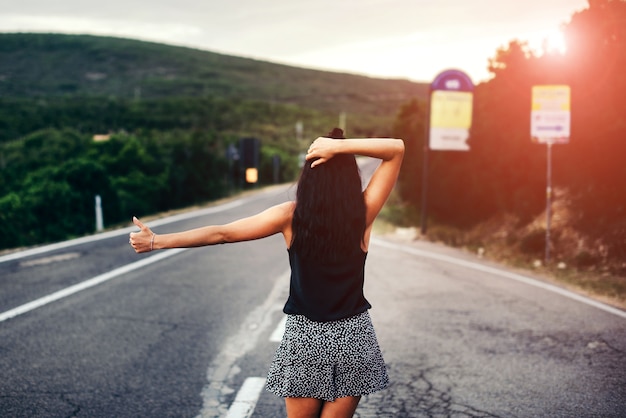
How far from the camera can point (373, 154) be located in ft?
8.89

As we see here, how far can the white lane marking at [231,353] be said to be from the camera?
181 inches

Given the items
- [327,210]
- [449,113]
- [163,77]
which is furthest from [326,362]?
[163,77]

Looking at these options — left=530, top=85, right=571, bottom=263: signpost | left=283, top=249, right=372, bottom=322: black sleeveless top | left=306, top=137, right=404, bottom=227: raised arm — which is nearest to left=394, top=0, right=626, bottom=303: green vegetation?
left=530, top=85, right=571, bottom=263: signpost

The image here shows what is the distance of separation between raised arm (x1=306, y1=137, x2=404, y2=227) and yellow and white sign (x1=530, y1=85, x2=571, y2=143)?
32.3 ft

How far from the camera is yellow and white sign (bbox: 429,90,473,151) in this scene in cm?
1666

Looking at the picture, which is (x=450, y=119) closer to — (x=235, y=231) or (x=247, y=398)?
(x=247, y=398)

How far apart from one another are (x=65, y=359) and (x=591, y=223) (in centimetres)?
1033

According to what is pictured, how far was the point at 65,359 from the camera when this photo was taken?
5.56 metres

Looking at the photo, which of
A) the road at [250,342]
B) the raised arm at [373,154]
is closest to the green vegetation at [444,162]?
the road at [250,342]

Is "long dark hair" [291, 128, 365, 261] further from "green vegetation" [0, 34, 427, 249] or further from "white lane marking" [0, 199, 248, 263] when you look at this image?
"green vegetation" [0, 34, 427, 249]

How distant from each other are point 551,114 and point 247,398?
30.1 feet

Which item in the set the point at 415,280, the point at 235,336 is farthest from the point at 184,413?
the point at 415,280

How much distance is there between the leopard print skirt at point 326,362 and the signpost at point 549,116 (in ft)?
32.1

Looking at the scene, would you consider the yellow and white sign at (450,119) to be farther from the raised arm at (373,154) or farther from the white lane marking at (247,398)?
the raised arm at (373,154)
